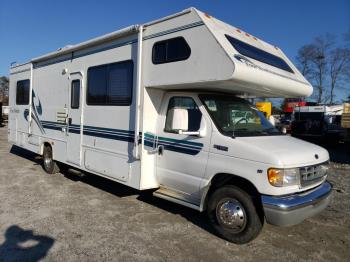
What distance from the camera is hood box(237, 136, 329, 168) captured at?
424 centimetres

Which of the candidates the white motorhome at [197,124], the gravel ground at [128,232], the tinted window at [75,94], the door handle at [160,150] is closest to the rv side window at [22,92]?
the tinted window at [75,94]

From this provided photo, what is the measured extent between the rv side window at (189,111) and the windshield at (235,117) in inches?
7.0

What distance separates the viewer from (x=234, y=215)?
15.2 feet

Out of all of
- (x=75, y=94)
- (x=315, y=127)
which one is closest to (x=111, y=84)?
(x=75, y=94)

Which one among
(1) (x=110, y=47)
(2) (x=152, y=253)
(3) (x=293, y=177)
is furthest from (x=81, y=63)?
(3) (x=293, y=177)

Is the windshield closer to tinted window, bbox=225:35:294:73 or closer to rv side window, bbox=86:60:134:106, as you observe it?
tinted window, bbox=225:35:294:73

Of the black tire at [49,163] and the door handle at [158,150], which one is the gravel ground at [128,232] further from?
the black tire at [49,163]

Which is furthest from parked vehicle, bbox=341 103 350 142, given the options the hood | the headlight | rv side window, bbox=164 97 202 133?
the headlight

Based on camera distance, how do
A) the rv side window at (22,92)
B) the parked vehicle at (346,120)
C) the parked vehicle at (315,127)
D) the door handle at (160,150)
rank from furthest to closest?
the parked vehicle at (315,127) < the parked vehicle at (346,120) < the rv side window at (22,92) < the door handle at (160,150)

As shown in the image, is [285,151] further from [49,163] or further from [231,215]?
[49,163]

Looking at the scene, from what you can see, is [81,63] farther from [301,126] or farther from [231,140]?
[301,126]

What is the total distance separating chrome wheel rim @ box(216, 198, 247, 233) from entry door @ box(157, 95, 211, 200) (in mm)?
503

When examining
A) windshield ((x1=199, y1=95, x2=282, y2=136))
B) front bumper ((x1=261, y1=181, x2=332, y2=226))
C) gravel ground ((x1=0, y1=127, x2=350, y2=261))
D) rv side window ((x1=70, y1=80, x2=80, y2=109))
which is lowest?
gravel ground ((x1=0, y1=127, x2=350, y2=261))

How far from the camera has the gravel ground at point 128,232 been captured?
14.3 ft
